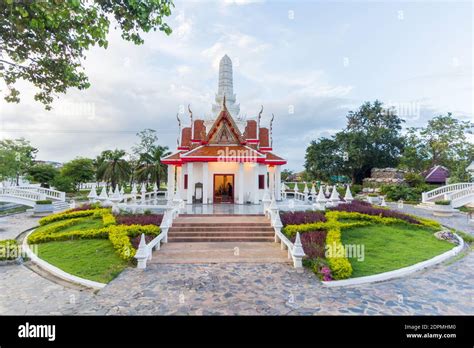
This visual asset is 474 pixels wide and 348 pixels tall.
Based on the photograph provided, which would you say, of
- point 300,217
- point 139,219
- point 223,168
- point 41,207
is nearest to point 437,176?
point 223,168

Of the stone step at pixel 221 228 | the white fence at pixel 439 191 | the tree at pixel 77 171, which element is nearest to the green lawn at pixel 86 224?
the stone step at pixel 221 228

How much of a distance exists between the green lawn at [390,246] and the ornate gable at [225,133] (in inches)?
424

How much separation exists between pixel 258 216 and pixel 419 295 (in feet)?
24.2

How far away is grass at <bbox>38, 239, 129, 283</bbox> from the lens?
689 centimetres

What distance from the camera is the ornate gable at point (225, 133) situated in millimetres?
18531

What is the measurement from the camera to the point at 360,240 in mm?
9688

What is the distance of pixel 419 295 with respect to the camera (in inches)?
230

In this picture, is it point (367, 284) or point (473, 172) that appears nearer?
point (367, 284)

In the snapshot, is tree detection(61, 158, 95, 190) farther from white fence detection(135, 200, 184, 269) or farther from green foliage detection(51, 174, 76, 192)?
white fence detection(135, 200, 184, 269)

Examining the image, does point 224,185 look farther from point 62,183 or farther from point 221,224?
point 62,183

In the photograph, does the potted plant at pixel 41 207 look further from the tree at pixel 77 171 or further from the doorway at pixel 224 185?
the tree at pixel 77 171

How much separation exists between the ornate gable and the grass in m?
11.2

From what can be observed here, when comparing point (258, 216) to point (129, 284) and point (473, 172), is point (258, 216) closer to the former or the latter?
point (129, 284)
